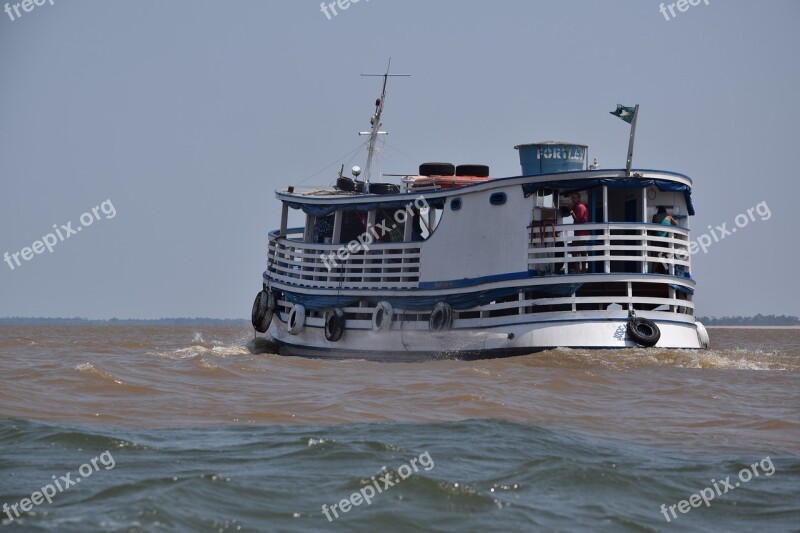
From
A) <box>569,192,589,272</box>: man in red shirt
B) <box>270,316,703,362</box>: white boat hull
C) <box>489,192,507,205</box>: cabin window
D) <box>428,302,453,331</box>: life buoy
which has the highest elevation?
<box>489,192,507,205</box>: cabin window

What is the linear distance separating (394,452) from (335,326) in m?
14.3

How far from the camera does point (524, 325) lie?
21.1m

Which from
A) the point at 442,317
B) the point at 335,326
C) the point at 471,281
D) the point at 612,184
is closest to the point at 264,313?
the point at 335,326

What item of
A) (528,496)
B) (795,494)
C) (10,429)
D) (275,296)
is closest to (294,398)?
(10,429)

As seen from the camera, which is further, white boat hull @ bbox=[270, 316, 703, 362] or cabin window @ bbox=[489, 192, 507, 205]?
cabin window @ bbox=[489, 192, 507, 205]

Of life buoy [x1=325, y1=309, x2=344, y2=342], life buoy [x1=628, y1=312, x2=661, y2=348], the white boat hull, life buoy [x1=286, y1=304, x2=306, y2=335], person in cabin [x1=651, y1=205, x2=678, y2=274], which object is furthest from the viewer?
life buoy [x1=286, y1=304, x2=306, y2=335]

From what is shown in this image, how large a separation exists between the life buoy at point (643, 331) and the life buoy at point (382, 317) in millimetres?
5533

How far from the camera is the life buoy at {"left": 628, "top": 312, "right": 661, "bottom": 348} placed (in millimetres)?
20125

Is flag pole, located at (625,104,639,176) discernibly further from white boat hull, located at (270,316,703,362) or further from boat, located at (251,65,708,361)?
white boat hull, located at (270,316,703,362)

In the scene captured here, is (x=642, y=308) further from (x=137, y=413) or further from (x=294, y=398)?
(x=137, y=413)

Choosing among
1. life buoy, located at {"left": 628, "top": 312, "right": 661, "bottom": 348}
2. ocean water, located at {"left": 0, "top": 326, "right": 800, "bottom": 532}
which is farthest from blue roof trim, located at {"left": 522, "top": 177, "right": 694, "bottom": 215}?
ocean water, located at {"left": 0, "top": 326, "right": 800, "bottom": 532}

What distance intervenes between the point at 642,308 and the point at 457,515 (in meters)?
14.3

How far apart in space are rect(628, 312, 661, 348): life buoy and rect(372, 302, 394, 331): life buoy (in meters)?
5.53

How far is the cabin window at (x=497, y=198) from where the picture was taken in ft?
72.6
